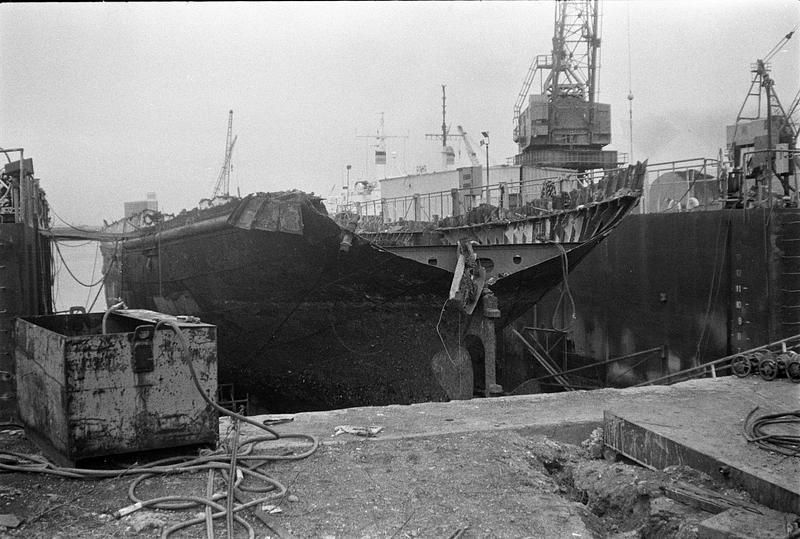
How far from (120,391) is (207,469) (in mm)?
695

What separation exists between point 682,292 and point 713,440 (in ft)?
27.6

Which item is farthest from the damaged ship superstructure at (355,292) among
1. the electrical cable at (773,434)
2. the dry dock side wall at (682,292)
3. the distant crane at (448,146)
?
the distant crane at (448,146)

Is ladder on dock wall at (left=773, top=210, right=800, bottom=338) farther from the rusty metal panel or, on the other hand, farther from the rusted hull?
the rusty metal panel

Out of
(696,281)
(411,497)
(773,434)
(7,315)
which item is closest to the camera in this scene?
(411,497)

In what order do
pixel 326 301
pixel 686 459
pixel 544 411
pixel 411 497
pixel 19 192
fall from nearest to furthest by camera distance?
pixel 411 497 < pixel 686 459 < pixel 544 411 < pixel 19 192 < pixel 326 301

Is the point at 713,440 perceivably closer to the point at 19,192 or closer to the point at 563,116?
the point at 19,192

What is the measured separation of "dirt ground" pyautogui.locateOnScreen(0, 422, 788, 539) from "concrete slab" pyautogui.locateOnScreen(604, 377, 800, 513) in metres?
0.11

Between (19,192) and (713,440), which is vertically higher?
(19,192)

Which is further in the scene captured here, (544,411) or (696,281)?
(696,281)

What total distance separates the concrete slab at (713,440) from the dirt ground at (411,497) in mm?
108

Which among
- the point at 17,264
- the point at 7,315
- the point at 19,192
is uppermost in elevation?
the point at 19,192

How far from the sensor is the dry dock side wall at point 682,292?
9742 millimetres

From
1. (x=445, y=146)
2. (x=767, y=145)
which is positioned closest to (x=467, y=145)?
(x=445, y=146)

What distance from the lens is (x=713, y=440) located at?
12.3 feet
